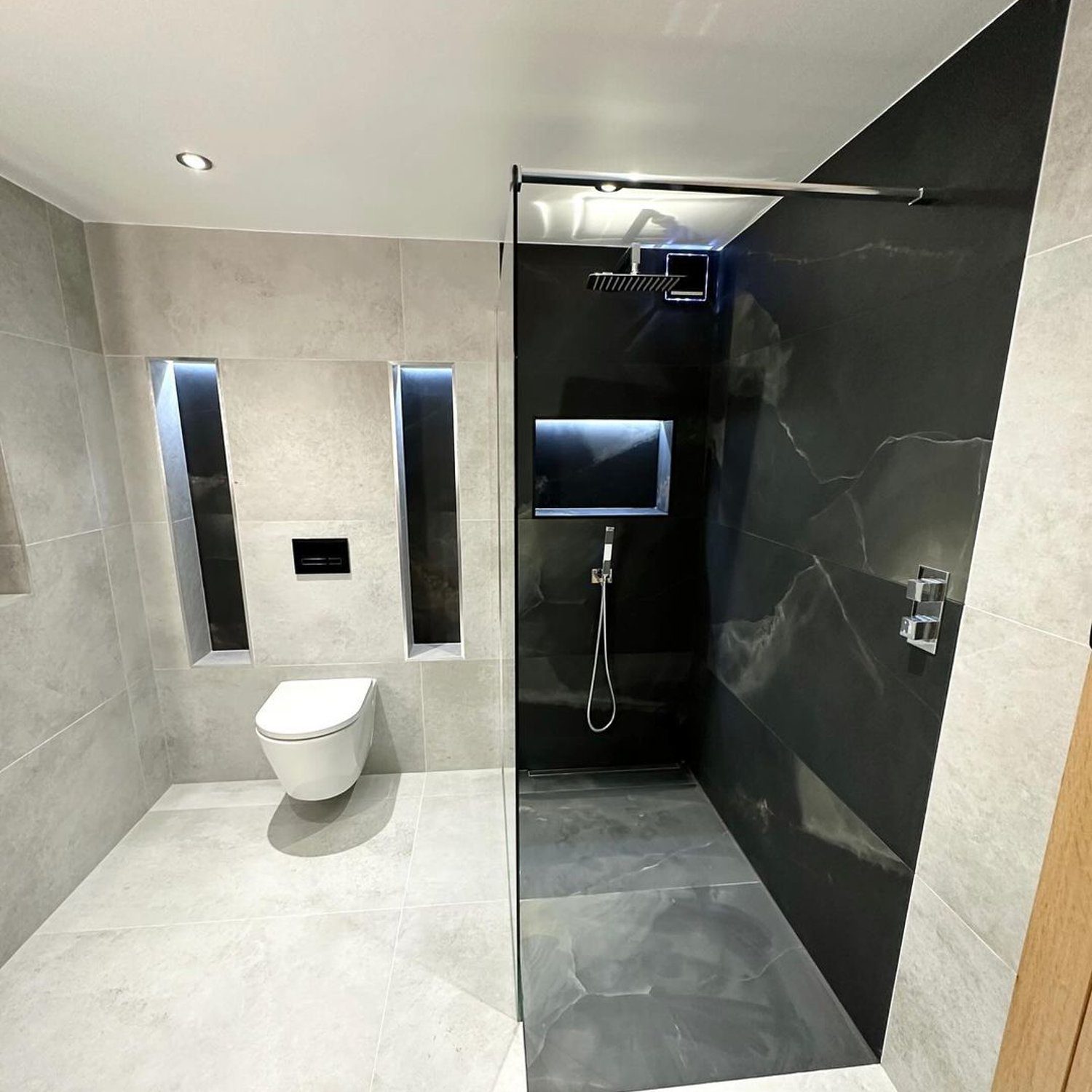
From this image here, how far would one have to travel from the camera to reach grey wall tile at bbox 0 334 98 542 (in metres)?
1.65

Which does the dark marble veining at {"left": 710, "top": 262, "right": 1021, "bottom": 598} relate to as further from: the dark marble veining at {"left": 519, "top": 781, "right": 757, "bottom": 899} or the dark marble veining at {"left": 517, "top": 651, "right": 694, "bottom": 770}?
the dark marble veining at {"left": 519, "top": 781, "right": 757, "bottom": 899}

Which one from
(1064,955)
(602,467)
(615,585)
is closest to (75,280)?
(602,467)

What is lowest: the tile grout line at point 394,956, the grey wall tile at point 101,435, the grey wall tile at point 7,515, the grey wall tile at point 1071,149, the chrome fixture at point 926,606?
the tile grout line at point 394,956

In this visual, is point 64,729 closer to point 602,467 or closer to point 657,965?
point 657,965

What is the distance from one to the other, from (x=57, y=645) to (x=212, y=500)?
0.85 meters

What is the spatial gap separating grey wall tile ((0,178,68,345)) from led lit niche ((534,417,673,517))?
5.78 feet

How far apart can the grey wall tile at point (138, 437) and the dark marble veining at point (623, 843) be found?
1.98 metres

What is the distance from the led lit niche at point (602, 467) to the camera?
7.64 ft

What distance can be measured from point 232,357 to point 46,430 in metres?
0.66

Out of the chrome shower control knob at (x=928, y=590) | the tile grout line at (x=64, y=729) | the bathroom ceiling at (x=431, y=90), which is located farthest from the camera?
the tile grout line at (x=64, y=729)

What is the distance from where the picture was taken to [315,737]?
6.39 feet

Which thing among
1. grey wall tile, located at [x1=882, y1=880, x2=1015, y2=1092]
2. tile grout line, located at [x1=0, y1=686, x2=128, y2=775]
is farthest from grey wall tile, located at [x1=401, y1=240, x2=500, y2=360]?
grey wall tile, located at [x1=882, y1=880, x2=1015, y2=1092]

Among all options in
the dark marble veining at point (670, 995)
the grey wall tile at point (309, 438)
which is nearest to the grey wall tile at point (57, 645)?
the grey wall tile at point (309, 438)

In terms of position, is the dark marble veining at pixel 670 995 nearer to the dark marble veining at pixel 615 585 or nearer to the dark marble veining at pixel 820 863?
the dark marble veining at pixel 820 863
